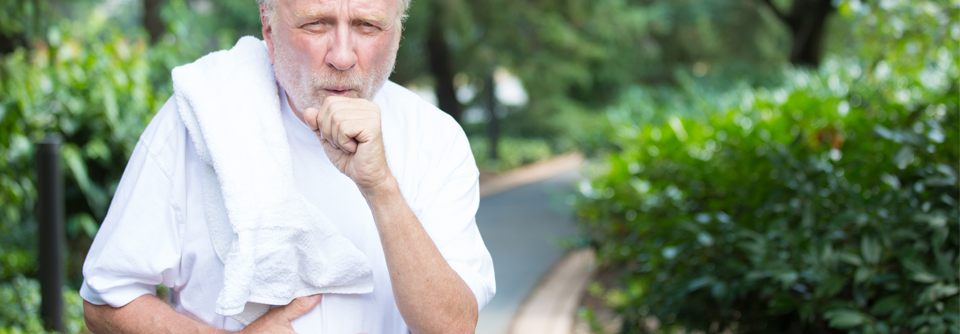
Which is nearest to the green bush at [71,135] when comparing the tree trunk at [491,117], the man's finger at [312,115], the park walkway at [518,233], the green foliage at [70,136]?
the green foliage at [70,136]

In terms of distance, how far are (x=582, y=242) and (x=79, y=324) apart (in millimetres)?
3408

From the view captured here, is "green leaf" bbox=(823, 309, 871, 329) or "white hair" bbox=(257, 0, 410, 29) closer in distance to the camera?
"white hair" bbox=(257, 0, 410, 29)

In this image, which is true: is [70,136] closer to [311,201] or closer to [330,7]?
[311,201]

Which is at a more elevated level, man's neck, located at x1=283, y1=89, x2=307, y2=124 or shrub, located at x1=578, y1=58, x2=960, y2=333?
man's neck, located at x1=283, y1=89, x2=307, y2=124

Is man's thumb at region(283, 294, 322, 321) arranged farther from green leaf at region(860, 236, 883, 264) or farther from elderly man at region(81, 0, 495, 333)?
green leaf at region(860, 236, 883, 264)

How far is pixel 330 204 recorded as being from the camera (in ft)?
4.77

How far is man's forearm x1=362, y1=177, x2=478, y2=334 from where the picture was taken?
4.17 feet

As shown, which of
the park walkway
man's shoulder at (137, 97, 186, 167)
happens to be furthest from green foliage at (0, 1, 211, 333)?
man's shoulder at (137, 97, 186, 167)

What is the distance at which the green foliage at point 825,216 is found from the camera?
8.18 feet

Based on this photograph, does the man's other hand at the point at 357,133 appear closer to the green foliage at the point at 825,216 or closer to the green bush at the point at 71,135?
the green foliage at the point at 825,216

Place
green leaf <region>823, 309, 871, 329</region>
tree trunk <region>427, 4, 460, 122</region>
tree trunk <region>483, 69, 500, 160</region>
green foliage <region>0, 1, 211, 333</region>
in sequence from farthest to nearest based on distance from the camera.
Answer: tree trunk <region>483, 69, 500, 160</region>
tree trunk <region>427, 4, 460, 122</region>
green foliage <region>0, 1, 211, 333</region>
green leaf <region>823, 309, 871, 329</region>

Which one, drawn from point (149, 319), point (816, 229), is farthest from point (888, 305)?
point (149, 319)

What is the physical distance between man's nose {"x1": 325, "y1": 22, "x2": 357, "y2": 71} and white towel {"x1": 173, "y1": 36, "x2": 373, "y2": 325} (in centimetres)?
16

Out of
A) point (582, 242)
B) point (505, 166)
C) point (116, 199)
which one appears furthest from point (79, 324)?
point (505, 166)
